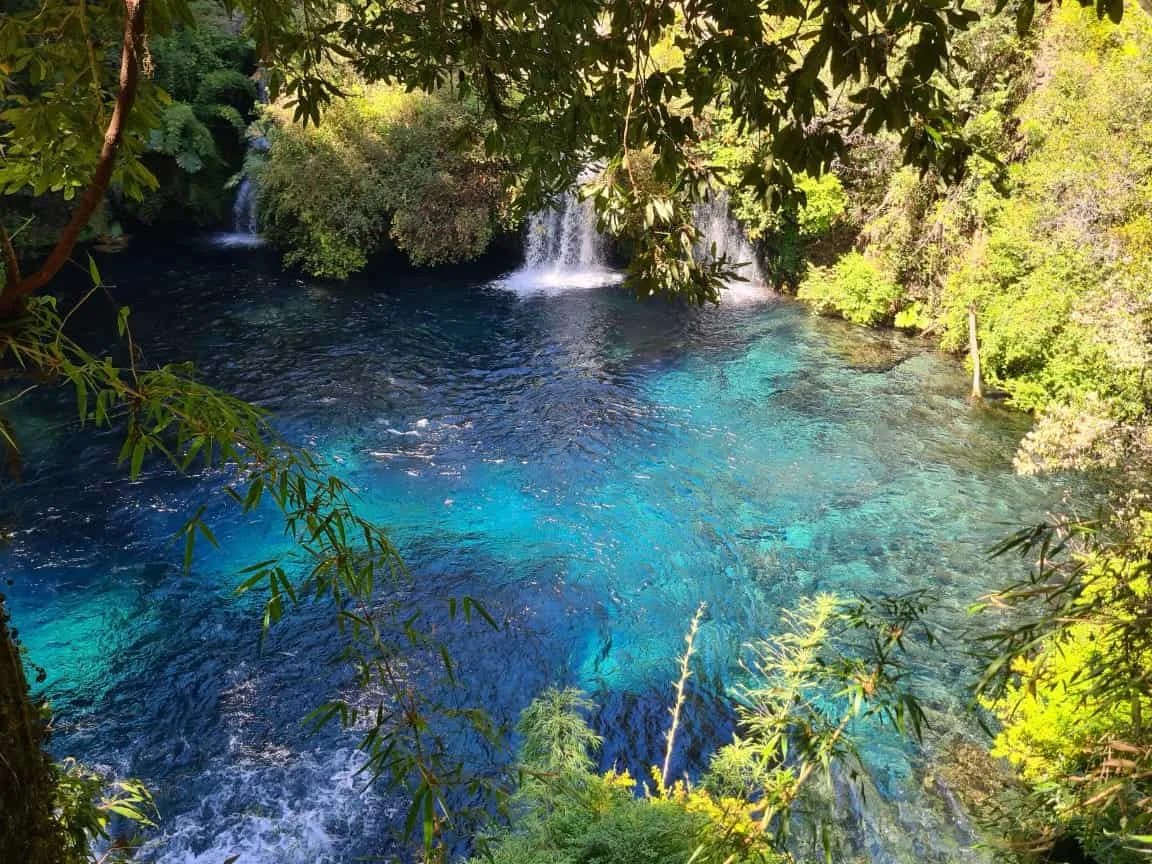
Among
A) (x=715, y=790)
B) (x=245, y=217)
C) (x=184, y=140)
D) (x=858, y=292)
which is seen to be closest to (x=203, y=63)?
(x=184, y=140)

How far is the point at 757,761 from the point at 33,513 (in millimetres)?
9167

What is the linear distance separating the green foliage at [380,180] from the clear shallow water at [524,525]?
10.7 ft

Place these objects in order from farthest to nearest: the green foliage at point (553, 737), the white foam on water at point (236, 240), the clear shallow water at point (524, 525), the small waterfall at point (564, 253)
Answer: the white foam on water at point (236, 240), the small waterfall at point (564, 253), the clear shallow water at point (524, 525), the green foliage at point (553, 737)

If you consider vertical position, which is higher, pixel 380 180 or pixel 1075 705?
pixel 380 180

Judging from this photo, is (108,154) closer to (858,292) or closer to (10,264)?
(10,264)

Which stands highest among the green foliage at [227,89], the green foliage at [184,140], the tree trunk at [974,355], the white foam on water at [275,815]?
the green foliage at [227,89]

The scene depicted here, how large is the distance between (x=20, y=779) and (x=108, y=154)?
4.23 ft

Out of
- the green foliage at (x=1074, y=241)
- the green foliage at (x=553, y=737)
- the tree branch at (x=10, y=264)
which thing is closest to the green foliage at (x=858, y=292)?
the green foliage at (x=1074, y=241)

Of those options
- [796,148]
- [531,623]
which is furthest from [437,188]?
[796,148]

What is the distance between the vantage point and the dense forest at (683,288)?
176 centimetres

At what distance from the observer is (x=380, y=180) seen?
18.5 meters

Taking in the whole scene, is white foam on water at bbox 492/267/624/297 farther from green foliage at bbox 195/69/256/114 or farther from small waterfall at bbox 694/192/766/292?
green foliage at bbox 195/69/256/114

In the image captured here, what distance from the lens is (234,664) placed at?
727cm

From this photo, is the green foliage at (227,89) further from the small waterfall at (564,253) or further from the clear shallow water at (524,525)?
the small waterfall at (564,253)
